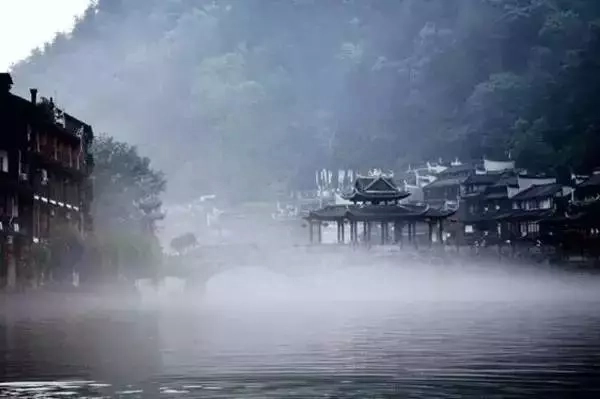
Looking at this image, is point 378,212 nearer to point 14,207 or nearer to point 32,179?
point 32,179

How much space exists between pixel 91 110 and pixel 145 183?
74.5 m

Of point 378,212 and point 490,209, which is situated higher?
point 490,209

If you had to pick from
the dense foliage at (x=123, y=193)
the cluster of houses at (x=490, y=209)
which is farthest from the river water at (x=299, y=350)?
the cluster of houses at (x=490, y=209)

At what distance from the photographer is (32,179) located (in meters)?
68.4

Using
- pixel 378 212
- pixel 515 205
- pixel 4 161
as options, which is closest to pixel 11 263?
pixel 4 161

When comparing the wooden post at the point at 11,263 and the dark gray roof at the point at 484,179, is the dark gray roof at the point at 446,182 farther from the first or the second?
the wooden post at the point at 11,263

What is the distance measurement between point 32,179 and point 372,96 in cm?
9473

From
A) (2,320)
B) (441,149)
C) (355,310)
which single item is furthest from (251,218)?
(2,320)

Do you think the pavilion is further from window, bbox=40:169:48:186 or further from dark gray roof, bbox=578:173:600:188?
window, bbox=40:169:48:186

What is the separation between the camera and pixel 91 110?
176 metres

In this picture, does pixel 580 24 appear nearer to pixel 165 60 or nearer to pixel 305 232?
pixel 305 232

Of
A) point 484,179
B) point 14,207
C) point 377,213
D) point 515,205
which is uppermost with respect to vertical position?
point 484,179

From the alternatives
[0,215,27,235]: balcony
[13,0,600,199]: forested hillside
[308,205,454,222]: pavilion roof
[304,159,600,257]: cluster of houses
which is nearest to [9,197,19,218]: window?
[0,215,27,235]: balcony

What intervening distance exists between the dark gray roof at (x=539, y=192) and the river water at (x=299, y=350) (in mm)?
46078
